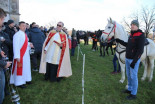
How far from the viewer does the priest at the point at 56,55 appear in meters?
4.71

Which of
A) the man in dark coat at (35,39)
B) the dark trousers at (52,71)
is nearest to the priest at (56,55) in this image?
the dark trousers at (52,71)

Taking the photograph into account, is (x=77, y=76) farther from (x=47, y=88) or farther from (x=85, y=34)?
(x=85, y=34)

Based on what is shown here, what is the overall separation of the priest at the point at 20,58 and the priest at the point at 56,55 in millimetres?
779

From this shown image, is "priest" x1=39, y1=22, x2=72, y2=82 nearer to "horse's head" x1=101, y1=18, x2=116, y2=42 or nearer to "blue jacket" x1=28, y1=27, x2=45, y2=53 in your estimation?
"blue jacket" x1=28, y1=27, x2=45, y2=53

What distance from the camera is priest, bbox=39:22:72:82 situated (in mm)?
4715

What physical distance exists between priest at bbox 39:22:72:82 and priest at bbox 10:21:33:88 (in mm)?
779

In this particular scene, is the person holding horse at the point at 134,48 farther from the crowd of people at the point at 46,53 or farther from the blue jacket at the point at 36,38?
the blue jacket at the point at 36,38

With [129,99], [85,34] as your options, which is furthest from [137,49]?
[85,34]

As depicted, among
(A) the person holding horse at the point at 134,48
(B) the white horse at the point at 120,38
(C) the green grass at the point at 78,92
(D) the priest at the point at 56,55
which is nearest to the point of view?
(A) the person holding horse at the point at 134,48

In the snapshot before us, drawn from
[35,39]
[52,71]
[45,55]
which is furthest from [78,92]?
[35,39]

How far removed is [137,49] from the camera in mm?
3410

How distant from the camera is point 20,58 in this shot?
153 inches

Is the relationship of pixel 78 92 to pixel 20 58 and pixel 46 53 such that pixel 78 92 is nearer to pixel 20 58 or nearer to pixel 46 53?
pixel 46 53

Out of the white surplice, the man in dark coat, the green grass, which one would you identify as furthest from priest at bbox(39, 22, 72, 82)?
the man in dark coat
